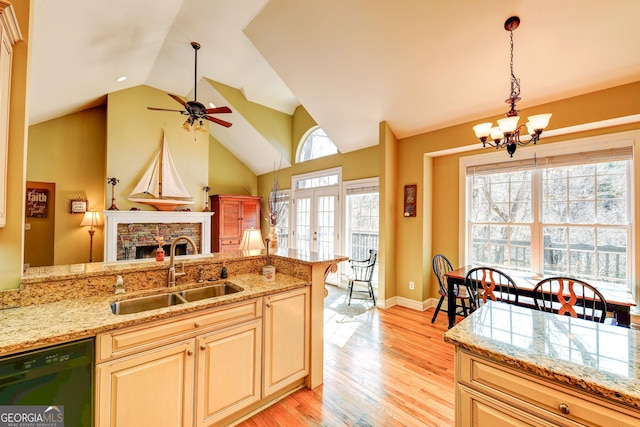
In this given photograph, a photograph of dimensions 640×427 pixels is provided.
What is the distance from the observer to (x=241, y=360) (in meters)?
1.81

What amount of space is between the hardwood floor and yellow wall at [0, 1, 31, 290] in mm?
1751

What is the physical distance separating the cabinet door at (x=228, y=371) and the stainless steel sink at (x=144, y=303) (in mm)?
423

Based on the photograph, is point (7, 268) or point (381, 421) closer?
point (7, 268)

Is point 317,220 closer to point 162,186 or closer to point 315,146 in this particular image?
point 315,146

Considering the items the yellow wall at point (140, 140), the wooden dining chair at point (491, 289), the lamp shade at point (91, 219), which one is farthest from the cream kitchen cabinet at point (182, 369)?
the lamp shade at point (91, 219)

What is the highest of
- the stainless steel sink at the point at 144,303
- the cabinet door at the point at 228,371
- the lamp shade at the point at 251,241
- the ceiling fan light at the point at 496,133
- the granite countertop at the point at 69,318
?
the ceiling fan light at the point at 496,133

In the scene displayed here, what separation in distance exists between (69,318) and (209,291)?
2.85 feet

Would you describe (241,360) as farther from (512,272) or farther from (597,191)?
(597,191)

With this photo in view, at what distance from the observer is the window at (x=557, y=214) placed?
290 centimetres

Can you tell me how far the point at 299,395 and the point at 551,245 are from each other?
11.1 feet

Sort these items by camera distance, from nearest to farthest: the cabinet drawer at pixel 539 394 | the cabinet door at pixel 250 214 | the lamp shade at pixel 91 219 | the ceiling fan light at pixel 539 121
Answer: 1. the cabinet drawer at pixel 539 394
2. the ceiling fan light at pixel 539 121
3. the lamp shade at pixel 91 219
4. the cabinet door at pixel 250 214

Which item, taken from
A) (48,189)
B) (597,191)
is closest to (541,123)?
(597,191)

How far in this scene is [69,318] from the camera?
138cm

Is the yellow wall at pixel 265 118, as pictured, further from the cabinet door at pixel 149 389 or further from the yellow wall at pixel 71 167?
the cabinet door at pixel 149 389
